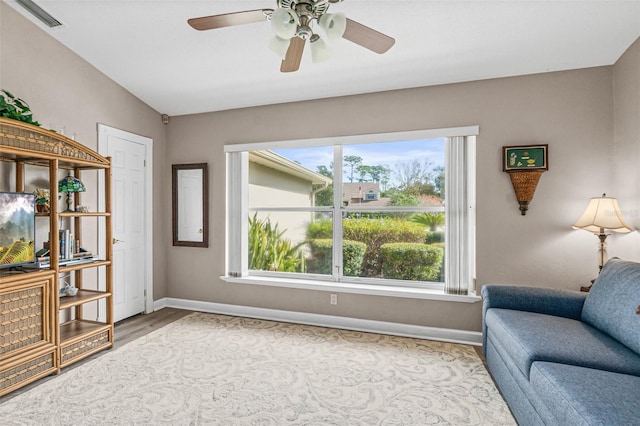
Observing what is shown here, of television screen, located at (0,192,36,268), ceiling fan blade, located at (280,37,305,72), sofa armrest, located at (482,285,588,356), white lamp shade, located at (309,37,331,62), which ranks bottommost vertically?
sofa armrest, located at (482,285,588,356)

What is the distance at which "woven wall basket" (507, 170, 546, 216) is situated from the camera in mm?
2967

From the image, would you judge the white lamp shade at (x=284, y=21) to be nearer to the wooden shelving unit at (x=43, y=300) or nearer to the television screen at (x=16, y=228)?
the wooden shelving unit at (x=43, y=300)

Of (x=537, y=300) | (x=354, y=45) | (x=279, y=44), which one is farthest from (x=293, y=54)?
(x=537, y=300)

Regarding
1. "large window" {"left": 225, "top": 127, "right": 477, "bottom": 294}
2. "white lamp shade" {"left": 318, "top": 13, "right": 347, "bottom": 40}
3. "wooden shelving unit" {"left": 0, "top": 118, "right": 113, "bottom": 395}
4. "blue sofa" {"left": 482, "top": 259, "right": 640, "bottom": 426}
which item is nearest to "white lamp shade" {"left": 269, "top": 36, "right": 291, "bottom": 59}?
"white lamp shade" {"left": 318, "top": 13, "right": 347, "bottom": 40}

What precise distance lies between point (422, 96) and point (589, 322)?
2.37 metres

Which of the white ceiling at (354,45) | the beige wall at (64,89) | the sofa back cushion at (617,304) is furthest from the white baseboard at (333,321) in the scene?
the white ceiling at (354,45)

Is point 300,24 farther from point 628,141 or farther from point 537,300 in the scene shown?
point 628,141

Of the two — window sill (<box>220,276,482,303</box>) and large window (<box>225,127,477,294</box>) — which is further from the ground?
large window (<box>225,127,477,294</box>)

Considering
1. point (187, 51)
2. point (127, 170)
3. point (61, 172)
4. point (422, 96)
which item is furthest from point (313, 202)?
point (61, 172)

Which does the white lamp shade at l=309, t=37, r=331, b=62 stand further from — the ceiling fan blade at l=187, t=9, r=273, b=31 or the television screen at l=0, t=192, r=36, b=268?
the television screen at l=0, t=192, r=36, b=268

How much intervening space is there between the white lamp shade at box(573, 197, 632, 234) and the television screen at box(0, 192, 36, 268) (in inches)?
174

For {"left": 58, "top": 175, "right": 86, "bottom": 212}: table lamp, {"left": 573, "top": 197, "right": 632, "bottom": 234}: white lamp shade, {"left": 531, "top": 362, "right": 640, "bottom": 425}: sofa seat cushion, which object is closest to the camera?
{"left": 531, "top": 362, "right": 640, "bottom": 425}: sofa seat cushion

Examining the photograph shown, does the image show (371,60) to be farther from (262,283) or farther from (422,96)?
(262,283)

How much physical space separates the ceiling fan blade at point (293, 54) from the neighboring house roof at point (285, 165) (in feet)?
5.78
